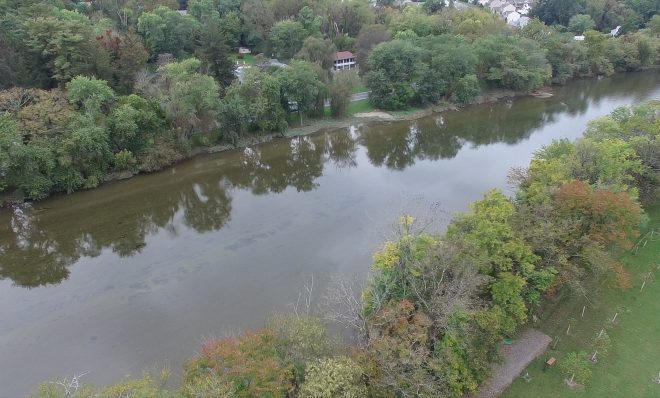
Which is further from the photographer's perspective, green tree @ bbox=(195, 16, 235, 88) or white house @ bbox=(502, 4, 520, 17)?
white house @ bbox=(502, 4, 520, 17)

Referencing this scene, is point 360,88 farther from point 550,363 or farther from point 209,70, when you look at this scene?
point 550,363

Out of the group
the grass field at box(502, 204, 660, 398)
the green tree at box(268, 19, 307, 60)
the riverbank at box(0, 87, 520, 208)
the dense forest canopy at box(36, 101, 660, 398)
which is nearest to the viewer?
the dense forest canopy at box(36, 101, 660, 398)

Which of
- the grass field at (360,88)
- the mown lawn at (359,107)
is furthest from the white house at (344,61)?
the mown lawn at (359,107)

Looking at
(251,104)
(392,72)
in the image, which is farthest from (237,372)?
(392,72)

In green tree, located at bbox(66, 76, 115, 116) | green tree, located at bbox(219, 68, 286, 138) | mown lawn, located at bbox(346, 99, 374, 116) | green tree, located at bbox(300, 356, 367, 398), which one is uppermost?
green tree, located at bbox(66, 76, 115, 116)

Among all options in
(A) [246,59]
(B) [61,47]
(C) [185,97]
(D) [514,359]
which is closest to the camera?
(D) [514,359]

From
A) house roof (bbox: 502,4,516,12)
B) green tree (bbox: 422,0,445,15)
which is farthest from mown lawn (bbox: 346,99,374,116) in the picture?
house roof (bbox: 502,4,516,12)

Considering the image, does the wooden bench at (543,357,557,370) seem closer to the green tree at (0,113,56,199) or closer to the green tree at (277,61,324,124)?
the green tree at (277,61,324,124)

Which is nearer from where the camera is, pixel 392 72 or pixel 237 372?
pixel 237 372
